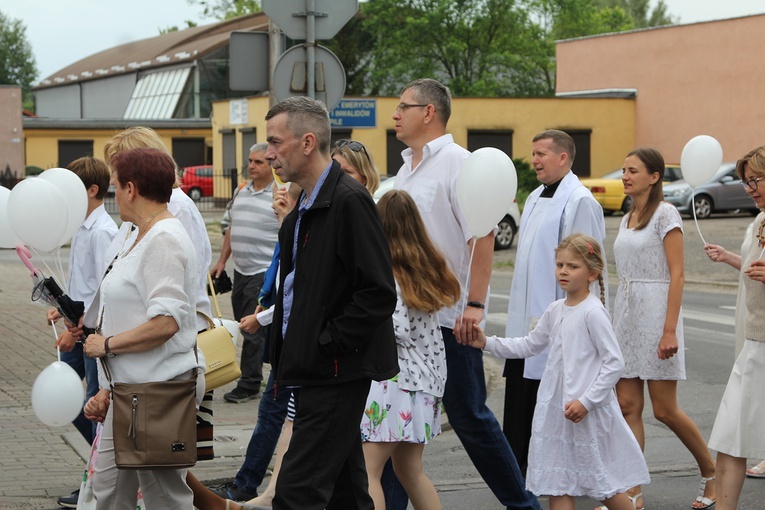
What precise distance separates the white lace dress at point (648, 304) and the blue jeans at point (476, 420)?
1.22 m

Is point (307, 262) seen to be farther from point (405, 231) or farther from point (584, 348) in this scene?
point (584, 348)

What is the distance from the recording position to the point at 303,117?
4312 millimetres

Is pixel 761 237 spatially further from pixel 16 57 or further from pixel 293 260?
pixel 16 57

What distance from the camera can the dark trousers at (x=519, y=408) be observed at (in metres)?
6.22

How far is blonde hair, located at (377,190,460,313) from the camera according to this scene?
5105 mm

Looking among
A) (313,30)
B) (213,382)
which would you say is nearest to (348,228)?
(213,382)

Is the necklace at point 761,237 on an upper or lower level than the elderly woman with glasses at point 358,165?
lower

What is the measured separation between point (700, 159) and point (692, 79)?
34434 millimetres

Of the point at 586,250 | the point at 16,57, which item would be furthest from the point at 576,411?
the point at 16,57

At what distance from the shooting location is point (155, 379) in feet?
15.0

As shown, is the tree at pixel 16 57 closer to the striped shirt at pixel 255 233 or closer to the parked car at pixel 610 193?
the parked car at pixel 610 193

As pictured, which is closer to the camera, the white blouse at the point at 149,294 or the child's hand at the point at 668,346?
the white blouse at the point at 149,294

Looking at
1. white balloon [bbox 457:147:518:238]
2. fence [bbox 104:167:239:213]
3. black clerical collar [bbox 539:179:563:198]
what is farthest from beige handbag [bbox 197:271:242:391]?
fence [bbox 104:167:239:213]

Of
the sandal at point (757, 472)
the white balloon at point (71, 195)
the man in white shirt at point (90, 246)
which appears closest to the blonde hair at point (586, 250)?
the sandal at point (757, 472)
